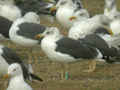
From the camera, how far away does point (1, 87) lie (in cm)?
1016

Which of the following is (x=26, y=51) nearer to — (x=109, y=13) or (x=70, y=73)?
(x=70, y=73)

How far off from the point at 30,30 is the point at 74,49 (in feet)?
6.03

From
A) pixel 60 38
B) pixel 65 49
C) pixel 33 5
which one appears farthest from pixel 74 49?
pixel 33 5

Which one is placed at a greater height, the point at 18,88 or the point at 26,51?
the point at 18,88

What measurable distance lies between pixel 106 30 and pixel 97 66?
1265mm

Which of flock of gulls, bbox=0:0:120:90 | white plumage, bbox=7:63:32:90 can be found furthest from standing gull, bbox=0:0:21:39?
white plumage, bbox=7:63:32:90

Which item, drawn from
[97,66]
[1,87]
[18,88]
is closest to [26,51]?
[97,66]

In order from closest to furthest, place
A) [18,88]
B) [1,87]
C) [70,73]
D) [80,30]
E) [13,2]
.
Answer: [18,88] → [1,87] → [70,73] → [80,30] → [13,2]

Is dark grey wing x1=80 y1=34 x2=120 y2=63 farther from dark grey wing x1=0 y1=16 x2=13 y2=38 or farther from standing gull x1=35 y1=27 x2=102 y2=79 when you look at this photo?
dark grey wing x1=0 y1=16 x2=13 y2=38

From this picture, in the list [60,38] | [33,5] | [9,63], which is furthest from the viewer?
[33,5]

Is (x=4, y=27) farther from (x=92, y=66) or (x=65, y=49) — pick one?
(x=65, y=49)

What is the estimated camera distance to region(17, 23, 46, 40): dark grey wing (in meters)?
12.2

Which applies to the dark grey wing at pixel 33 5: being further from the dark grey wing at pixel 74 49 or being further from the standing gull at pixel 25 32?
the dark grey wing at pixel 74 49

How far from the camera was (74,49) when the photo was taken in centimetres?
1077
